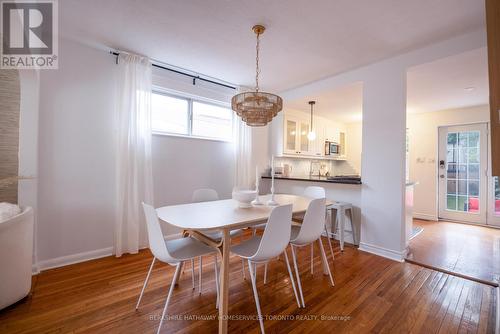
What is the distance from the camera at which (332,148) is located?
5.44 meters

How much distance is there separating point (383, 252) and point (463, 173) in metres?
3.34

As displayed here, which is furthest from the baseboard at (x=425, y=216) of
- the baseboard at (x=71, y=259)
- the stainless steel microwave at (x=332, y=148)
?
the baseboard at (x=71, y=259)

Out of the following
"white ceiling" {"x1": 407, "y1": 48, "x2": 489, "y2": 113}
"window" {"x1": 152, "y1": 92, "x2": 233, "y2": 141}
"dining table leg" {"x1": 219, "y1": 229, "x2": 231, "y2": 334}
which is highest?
"white ceiling" {"x1": 407, "y1": 48, "x2": 489, "y2": 113}

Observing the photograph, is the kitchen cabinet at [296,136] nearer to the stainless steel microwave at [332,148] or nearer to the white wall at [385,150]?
the stainless steel microwave at [332,148]

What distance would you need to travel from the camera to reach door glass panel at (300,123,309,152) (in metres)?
4.69

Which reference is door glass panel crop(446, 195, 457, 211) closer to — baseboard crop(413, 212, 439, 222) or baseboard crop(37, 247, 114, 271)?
baseboard crop(413, 212, 439, 222)

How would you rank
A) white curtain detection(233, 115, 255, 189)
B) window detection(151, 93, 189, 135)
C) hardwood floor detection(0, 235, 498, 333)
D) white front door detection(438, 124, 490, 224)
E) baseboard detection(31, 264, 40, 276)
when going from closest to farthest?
1. hardwood floor detection(0, 235, 498, 333)
2. baseboard detection(31, 264, 40, 276)
3. window detection(151, 93, 189, 135)
4. white curtain detection(233, 115, 255, 189)
5. white front door detection(438, 124, 490, 224)

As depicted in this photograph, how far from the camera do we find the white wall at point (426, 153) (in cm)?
469

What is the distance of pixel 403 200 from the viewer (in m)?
2.62

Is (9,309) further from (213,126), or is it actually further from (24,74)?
(213,126)

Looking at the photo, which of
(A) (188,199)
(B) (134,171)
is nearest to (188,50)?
(B) (134,171)

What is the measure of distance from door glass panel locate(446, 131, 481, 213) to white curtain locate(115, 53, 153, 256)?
5744 millimetres

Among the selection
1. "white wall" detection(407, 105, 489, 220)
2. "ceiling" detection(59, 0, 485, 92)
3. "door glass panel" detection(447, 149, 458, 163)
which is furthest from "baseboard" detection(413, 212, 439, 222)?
"ceiling" detection(59, 0, 485, 92)

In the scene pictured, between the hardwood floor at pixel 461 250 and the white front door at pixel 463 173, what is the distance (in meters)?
0.41
